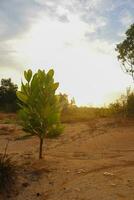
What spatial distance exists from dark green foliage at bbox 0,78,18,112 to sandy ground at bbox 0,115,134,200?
15.0 meters

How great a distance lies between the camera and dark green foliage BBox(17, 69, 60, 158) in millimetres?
12641

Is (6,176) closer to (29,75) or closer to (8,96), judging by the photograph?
(29,75)

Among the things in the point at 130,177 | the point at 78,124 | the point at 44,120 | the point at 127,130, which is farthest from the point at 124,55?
the point at 130,177

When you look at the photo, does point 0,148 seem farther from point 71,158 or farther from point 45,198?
point 45,198

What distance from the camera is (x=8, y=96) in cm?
3478

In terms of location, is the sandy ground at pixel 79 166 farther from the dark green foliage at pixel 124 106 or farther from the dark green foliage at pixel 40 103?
the dark green foliage at pixel 124 106

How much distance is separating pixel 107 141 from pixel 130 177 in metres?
5.59

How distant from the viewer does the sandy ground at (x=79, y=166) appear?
31.4 ft

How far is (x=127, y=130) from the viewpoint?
17.4m

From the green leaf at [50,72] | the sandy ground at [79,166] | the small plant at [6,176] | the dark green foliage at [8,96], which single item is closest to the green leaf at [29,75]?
the green leaf at [50,72]

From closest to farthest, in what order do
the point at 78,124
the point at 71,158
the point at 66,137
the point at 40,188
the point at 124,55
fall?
the point at 40,188
the point at 71,158
the point at 66,137
the point at 78,124
the point at 124,55

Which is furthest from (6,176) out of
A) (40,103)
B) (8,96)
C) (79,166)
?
(8,96)

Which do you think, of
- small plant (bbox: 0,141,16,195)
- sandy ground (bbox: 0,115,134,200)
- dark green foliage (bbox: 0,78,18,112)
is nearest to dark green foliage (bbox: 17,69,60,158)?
sandy ground (bbox: 0,115,134,200)

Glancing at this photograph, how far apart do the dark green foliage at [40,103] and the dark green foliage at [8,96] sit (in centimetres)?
1957
